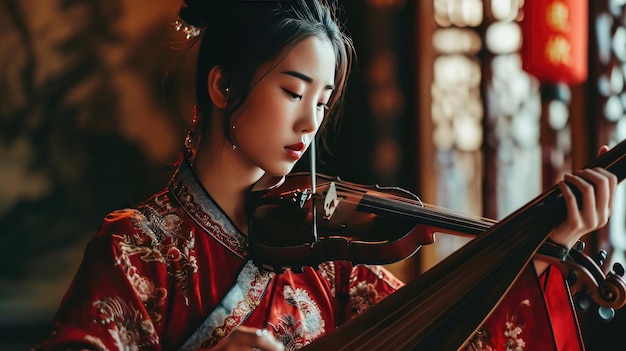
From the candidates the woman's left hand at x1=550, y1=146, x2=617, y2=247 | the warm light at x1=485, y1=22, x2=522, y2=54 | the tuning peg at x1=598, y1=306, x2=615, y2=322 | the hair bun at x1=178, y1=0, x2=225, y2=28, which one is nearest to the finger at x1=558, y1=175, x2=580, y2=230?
the woman's left hand at x1=550, y1=146, x2=617, y2=247

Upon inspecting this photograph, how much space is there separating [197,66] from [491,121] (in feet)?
7.08

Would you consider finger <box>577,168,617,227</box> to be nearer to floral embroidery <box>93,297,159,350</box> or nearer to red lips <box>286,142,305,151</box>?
red lips <box>286,142,305,151</box>

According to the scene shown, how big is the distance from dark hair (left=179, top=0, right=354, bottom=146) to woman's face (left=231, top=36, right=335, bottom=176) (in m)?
0.02

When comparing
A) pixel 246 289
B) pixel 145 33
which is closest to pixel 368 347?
pixel 246 289

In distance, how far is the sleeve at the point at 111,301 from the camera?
109 cm

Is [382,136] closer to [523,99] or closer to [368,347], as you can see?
[523,99]

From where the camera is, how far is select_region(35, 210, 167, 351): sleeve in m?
1.09

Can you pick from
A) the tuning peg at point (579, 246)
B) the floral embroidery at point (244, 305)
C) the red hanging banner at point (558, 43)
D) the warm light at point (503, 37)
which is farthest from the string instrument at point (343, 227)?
the warm light at point (503, 37)

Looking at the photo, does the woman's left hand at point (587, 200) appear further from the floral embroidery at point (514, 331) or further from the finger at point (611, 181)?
the floral embroidery at point (514, 331)

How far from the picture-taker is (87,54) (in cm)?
413

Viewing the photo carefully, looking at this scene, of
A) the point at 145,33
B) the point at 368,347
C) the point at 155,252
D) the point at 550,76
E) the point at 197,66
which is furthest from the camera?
the point at 145,33

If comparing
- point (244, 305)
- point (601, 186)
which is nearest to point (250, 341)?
point (244, 305)

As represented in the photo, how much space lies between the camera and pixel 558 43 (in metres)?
2.70

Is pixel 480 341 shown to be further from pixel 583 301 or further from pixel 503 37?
pixel 503 37
